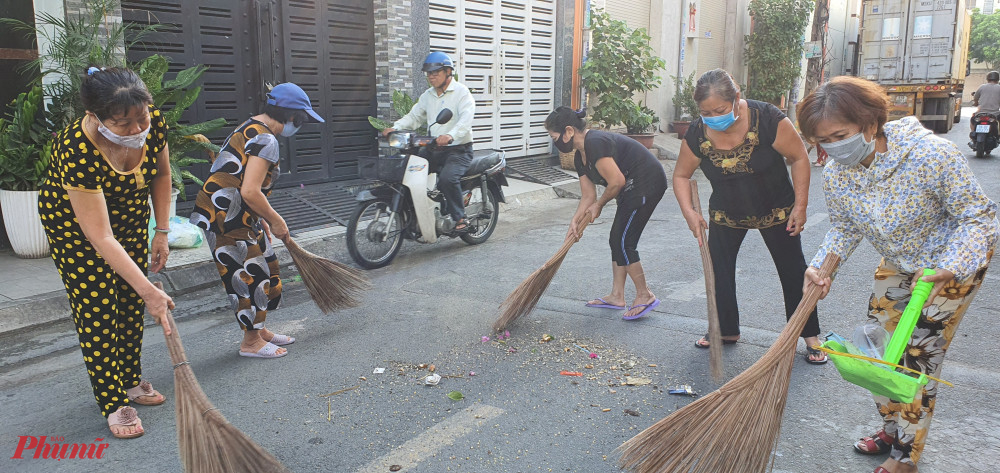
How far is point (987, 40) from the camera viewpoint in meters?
47.3

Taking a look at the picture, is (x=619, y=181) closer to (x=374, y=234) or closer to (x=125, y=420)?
(x=374, y=234)

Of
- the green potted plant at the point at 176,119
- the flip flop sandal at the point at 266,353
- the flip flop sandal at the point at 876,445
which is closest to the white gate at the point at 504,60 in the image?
the green potted plant at the point at 176,119

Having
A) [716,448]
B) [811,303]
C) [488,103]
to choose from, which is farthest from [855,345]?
[488,103]

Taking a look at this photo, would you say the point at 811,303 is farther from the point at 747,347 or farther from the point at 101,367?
the point at 101,367

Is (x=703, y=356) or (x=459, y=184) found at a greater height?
(x=459, y=184)

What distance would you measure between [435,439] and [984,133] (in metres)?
13.0

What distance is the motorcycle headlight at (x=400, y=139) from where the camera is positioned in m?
6.12

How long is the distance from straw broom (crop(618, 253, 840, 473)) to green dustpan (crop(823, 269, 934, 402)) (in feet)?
0.86

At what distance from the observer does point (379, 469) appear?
2773mm

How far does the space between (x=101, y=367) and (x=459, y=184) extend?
3755 millimetres

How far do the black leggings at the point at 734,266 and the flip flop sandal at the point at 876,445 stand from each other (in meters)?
0.93

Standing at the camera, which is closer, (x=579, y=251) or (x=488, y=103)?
(x=579, y=251)

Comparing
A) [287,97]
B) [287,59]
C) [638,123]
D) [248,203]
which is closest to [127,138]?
[248,203]

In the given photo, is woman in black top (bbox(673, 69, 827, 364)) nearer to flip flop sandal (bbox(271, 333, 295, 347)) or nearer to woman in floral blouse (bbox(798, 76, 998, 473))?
woman in floral blouse (bbox(798, 76, 998, 473))
